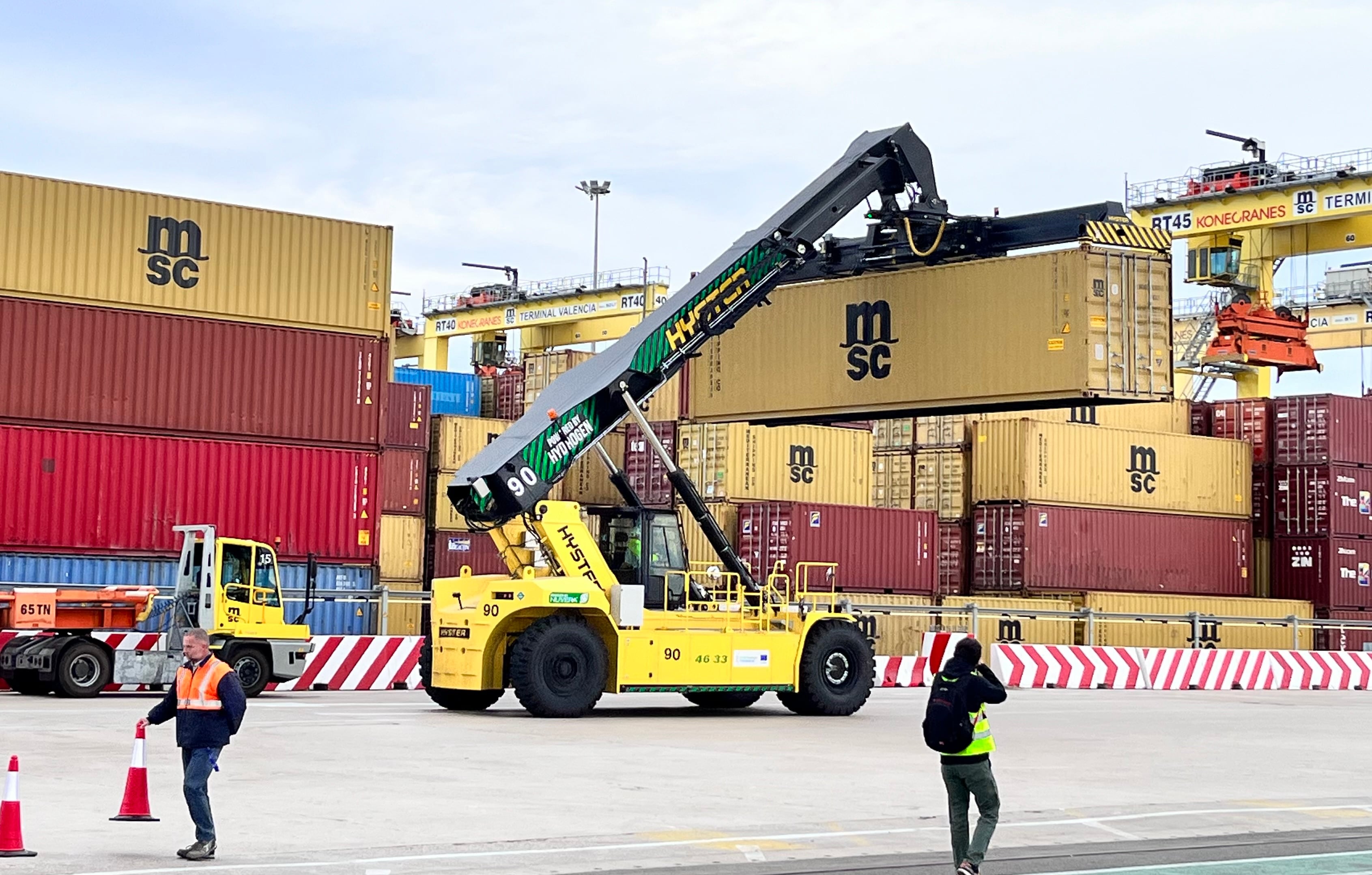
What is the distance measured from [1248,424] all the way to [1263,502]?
6.30ft

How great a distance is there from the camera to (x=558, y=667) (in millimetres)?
20266

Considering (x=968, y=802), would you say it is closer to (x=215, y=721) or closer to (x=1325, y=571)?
(x=215, y=721)

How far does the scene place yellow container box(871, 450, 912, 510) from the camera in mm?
41344

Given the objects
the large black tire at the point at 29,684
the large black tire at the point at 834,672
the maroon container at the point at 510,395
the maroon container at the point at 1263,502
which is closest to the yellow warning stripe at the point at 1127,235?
the large black tire at the point at 834,672

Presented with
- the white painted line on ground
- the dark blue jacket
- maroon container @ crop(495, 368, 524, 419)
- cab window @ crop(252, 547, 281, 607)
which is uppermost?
maroon container @ crop(495, 368, 524, 419)

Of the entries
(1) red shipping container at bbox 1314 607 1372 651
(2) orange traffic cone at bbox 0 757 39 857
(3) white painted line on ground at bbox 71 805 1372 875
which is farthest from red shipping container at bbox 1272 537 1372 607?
(2) orange traffic cone at bbox 0 757 39 857

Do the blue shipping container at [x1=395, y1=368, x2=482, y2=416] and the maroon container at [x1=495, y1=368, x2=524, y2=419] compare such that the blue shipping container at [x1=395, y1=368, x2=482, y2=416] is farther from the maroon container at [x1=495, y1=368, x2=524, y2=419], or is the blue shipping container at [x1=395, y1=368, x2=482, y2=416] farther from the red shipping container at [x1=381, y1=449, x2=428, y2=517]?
the red shipping container at [x1=381, y1=449, x2=428, y2=517]

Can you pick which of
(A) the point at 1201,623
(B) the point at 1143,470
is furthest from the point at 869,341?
(B) the point at 1143,470

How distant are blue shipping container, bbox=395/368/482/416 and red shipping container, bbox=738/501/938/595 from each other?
62.8ft

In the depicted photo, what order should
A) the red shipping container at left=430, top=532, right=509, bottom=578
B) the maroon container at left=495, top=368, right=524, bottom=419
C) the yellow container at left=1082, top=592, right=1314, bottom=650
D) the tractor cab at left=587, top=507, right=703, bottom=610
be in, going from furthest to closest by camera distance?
the maroon container at left=495, top=368, right=524, bottom=419, the red shipping container at left=430, top=532, right=509, bottom=578, the yellow container at left=1082, top=592, right=1314, bottom=650, the tractor cab at left=587, top=507, right=703, bottom=610

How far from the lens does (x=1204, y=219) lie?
44.1 m

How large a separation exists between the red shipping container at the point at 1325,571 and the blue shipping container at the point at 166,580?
23.3 metres

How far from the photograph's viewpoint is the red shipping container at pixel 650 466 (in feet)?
124

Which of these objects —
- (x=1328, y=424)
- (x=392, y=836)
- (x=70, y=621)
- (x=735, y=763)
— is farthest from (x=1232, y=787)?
(x=1328, y=424)
